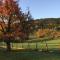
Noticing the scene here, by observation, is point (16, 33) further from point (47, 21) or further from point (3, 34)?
point (47, 21)

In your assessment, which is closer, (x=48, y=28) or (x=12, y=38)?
(x=12, y=38)

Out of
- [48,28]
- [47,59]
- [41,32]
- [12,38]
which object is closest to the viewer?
[47,59]

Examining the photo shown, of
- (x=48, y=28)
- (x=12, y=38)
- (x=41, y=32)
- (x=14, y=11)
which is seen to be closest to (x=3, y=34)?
(x=12, y=38)

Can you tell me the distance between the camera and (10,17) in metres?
40.3

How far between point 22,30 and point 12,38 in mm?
2075

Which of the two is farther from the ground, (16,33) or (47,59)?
(16,33)

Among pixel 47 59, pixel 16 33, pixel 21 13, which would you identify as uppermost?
pixel 21 13

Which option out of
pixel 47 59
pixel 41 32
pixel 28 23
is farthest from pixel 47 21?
pixel 47 59

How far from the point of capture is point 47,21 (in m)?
95.2

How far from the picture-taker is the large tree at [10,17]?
1583 inches

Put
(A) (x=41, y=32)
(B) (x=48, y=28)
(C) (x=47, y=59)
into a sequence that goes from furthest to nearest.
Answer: (B) (x=48, y=28), (A) (x=41, y=32), (C) (x=47, y=59)

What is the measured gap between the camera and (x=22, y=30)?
1601 inches

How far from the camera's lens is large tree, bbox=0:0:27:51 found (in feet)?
132

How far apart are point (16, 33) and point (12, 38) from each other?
3.24 feet
